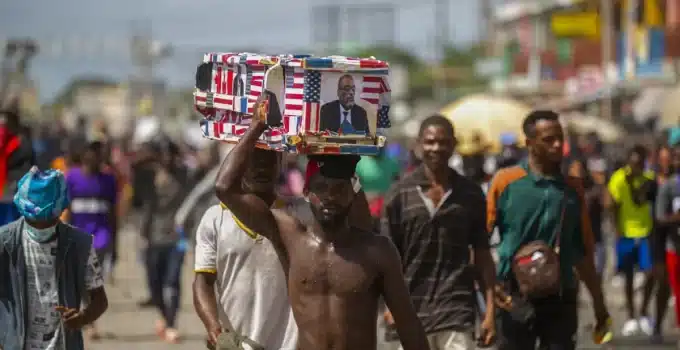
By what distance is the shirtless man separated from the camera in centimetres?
568

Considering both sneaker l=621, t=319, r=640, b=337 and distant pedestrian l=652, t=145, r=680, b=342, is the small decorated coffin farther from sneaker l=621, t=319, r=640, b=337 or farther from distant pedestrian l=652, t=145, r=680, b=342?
sneaker l=621, t=319, r=640, b=337

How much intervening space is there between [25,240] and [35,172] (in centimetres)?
32

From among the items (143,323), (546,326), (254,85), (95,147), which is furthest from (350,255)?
(143,323)

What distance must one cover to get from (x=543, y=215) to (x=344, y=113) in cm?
296

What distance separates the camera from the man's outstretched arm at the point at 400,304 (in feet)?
18.6

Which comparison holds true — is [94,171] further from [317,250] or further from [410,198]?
[317,250]

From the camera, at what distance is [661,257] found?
14.2 metres

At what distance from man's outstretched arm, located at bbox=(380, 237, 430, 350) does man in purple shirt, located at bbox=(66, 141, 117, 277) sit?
27.8 ft

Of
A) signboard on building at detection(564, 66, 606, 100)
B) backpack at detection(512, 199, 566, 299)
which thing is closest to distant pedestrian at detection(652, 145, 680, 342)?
backpack at detection(512, 199, 566, 299)

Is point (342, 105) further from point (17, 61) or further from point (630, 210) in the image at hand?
point (17, 61)

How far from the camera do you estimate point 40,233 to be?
22.7 feet

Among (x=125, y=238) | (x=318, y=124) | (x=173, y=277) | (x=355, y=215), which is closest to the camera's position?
(x=318, y=124)

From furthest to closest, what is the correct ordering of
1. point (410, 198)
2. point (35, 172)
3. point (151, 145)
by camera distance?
point (151, 145)
point (410, 198)
point (35, 172)

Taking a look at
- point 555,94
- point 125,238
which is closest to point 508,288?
point 125,238
